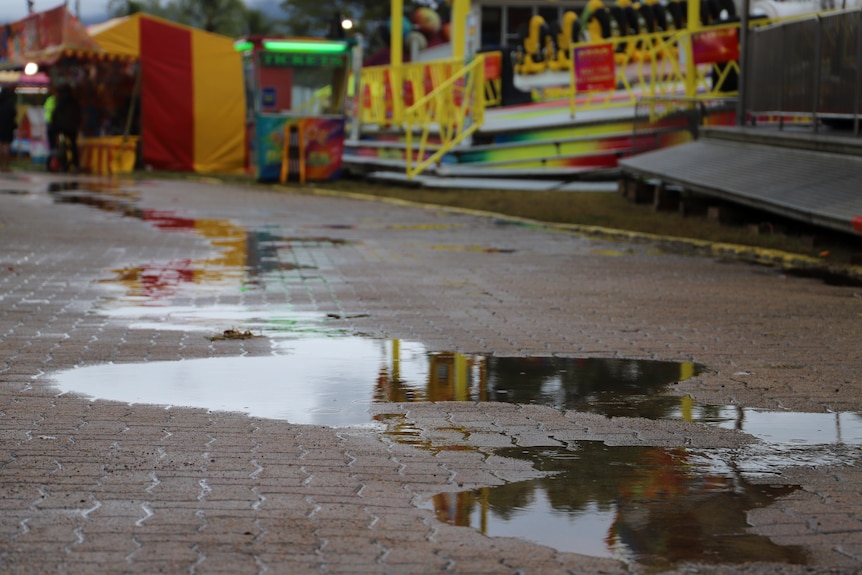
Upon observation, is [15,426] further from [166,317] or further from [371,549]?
[166,317]

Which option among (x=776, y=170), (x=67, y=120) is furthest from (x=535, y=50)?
(x=776, y=170)

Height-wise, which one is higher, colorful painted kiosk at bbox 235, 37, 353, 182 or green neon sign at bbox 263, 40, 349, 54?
green neon sign at bbox 263, 40, 349, 54

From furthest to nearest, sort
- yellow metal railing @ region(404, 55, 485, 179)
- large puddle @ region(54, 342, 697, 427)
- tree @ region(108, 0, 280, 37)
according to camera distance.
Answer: tree @ region(108, 0, 280, 37) < yellow metal railing @ region(404, 55, 485, 179) < large puddle @ region(54, 342, 697, 427)

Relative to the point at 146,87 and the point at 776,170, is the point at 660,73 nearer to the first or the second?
the point at 776,170

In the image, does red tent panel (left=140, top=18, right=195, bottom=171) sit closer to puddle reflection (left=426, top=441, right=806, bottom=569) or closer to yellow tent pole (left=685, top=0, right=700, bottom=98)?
yellow tent pole (left=685, top=0, right=700, bottom=98)

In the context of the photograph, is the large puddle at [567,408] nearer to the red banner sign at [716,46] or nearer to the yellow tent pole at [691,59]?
the red banner sign at [716,46]

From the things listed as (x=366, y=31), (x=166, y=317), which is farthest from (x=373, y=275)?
(x=366, y=31)

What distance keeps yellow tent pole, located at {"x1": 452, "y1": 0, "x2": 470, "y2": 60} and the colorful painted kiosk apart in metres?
2.30

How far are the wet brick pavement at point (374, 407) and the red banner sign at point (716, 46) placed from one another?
269 inches

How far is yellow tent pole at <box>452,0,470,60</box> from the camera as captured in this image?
1092 inches

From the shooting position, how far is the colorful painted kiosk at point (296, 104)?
29.4m

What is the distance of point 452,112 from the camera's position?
27578 mm

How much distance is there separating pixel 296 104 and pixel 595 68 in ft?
23.7

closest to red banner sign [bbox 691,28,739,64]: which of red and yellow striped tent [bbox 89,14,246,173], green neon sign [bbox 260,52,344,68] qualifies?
green neon sign [bbox 260,52,344,68]
